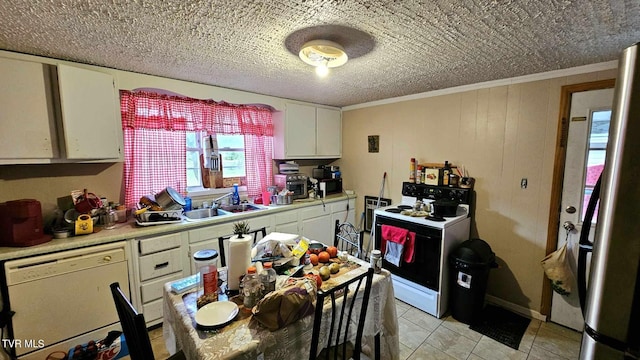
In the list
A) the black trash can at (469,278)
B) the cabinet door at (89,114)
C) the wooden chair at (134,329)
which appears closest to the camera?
the wooden chair at (134,329)

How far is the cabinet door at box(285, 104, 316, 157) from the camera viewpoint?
3463 millimetres

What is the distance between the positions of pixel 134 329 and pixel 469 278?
247 centimetres

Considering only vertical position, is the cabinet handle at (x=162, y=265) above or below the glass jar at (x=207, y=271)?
below

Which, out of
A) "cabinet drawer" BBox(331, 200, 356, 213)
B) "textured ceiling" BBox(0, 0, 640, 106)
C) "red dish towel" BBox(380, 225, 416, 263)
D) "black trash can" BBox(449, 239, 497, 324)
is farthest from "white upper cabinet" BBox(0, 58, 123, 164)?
"black trash can" BBox(449, 239, 497, 324)

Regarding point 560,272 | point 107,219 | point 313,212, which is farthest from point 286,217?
point 560,272

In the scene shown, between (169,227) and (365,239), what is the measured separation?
2567 millimetres

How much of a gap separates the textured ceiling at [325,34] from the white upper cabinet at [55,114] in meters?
0.14

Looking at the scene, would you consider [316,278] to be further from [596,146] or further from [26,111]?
[596,146]

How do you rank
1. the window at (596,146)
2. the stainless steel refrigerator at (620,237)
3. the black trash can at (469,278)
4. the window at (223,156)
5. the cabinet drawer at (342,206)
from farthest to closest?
the cabinet drawer at (342,206) < the window at (223,156) < the black trash can at (469,278) < the window at (596,146) < the stainless steel refrigerator at (620,237)

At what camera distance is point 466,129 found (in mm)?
2791

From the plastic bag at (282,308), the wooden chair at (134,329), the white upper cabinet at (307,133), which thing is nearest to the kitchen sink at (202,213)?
the white upper cabinet at (307,133)

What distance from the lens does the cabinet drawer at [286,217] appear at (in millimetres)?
3072

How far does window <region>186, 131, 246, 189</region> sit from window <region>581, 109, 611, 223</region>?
11.1ft

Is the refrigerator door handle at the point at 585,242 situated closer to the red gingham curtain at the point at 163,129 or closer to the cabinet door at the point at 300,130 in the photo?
the cabinet door at the point at 300,130
